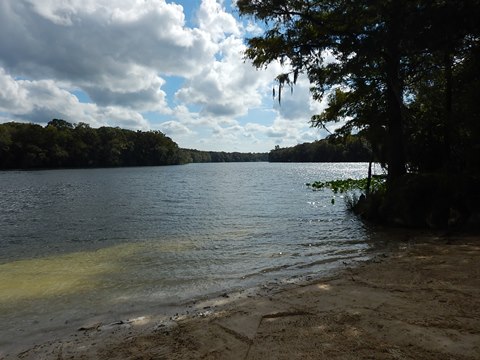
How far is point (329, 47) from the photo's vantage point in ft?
53.6

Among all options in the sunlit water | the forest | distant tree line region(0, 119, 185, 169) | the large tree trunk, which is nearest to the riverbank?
the sunlit water

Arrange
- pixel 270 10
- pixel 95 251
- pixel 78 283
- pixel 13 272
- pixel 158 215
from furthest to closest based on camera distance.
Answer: pixel 158 215 < pixel 270 10 < pixel 95 251 < pixel 13 272 < pixel 78 283

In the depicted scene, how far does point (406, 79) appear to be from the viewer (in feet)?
57.8

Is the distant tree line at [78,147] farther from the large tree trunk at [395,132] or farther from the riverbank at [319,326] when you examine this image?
the riverbank at [319,326]

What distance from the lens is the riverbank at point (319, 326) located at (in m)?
4.41

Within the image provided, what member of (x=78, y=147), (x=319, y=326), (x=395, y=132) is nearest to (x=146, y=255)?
(x=319, y=326)

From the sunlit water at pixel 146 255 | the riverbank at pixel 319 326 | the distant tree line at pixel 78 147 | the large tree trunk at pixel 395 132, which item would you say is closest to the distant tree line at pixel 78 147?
the distant tree line at pixel 78 147

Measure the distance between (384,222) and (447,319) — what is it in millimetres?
11945

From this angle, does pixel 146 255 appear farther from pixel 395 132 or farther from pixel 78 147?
pixel 78 147

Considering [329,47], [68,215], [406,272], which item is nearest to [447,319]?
[406,272]

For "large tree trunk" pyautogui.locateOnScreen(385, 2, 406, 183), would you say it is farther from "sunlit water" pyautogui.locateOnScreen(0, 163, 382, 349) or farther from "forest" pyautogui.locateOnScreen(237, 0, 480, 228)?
"sunlit water" pyautogui.locateOnScreen(0, 163, 382, 349)

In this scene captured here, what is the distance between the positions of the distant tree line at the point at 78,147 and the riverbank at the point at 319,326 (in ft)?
354

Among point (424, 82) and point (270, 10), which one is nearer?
point (270, 10)

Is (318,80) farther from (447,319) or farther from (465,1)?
(447,319)
